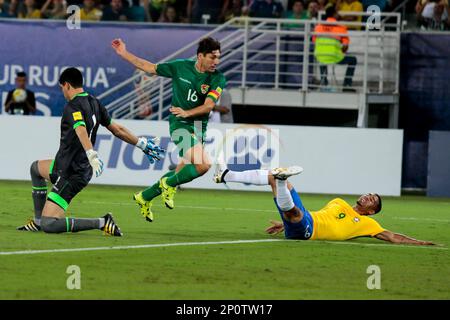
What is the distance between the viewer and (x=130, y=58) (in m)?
15.6

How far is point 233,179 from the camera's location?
14312 mm

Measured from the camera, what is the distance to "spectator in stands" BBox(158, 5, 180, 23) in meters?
28.0

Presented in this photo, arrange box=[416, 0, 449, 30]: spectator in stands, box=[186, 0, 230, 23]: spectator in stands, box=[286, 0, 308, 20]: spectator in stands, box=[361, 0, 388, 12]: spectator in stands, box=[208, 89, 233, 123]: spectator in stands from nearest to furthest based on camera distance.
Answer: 1. box=[208, 89, 233, 123]: spectator in stands
2. box=[416, 0, 449, 30]: spectator in stands
3. box=[286, 0, 308, 20]: spectator in stands
4. box=[361, 0, 388, 12]: spectator in stands
5. box=[186, 0, 230, 23]: spectator in stands

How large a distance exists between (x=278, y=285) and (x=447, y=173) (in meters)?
15.2

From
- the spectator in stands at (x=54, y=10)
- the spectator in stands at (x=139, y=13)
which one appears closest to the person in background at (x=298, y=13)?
the spectator in stands at (x=139, y=13)

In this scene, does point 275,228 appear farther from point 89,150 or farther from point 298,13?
point 298,13

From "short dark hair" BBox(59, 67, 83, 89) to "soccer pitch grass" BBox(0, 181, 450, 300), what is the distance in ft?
5.77

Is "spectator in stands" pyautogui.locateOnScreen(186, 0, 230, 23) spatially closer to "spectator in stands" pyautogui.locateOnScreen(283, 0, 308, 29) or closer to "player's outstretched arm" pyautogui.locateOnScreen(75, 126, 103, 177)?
"spectator in stands" pyautogui.locateOnScreen(283, 0, 308, 29)

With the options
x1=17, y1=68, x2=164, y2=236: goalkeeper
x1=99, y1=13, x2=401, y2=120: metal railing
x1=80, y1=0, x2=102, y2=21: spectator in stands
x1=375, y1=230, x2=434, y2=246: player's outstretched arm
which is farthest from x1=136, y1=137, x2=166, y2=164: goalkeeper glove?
x1=80, y1=0, x2=102, y2=21: spectator in stands

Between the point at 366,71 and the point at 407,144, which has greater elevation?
the point at 366,71

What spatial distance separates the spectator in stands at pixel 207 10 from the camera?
1091 inches

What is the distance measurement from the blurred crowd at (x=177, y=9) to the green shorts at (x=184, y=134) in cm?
1187

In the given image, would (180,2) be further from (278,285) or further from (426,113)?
(278,285)
